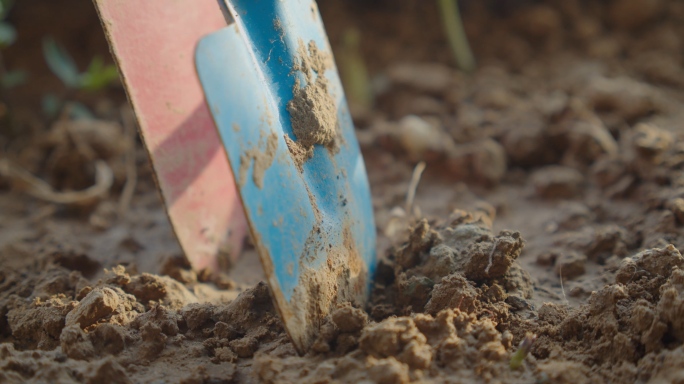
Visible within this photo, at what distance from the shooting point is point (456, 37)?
8.71 ft

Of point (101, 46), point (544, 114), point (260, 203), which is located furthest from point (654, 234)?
point (101, 46)

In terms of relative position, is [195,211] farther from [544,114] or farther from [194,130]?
[544,114]

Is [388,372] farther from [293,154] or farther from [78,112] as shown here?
[78,112]

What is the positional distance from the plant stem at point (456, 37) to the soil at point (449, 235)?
64 mm

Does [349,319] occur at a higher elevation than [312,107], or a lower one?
lower

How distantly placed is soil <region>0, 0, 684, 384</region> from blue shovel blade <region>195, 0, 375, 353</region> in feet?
0.28

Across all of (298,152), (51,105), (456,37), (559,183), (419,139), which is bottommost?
(559,183)

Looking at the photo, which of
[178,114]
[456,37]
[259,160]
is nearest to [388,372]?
[259,160]

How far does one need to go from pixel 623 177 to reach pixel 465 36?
1276 millimetres

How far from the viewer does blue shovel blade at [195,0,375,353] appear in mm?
988

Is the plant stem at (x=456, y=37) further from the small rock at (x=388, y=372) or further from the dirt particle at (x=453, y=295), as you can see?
the small rock at (x=388, y=372)

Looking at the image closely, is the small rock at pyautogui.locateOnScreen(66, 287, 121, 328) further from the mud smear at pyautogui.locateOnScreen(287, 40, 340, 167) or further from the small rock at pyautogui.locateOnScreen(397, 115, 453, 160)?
the small rock at pyautogui.locateOnScreen(397, 115, 453, 160)

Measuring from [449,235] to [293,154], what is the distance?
0.43 metres

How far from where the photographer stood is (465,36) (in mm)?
2865
